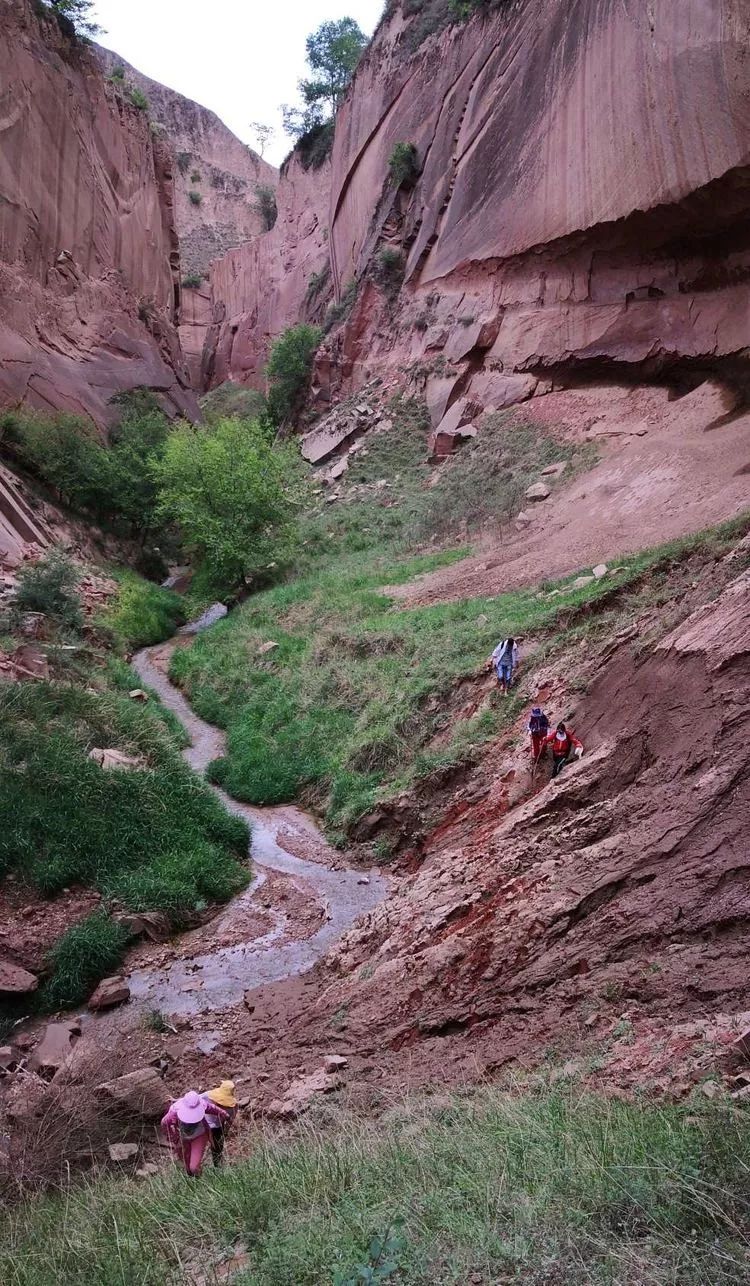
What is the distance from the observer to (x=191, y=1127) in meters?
5.30

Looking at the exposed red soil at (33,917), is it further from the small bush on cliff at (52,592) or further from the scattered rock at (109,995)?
the small bush on cliff at (52,592)

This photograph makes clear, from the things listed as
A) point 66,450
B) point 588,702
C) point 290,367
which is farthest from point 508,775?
point 290,367

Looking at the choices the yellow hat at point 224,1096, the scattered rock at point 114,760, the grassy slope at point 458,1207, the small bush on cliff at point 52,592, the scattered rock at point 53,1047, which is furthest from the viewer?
the small bush on cliff at point 52,592

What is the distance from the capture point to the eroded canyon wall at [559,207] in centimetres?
1697

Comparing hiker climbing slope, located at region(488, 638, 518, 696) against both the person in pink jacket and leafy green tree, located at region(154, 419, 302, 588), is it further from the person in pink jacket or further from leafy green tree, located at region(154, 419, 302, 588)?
leafy green tree, located at region(154, 419, 302, 588)

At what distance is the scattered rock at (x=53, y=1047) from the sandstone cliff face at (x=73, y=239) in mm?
21761

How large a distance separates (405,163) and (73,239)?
12823 millimetres

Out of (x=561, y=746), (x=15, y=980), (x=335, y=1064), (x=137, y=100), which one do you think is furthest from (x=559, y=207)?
(x=137, y=100)

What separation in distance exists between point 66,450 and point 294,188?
3193cm

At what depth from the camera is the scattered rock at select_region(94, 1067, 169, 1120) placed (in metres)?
6.27

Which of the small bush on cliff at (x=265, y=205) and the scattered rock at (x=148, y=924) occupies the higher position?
the small bush on cliff at (x=265, y=205)

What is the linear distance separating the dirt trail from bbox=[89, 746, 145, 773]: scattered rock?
1866 mm

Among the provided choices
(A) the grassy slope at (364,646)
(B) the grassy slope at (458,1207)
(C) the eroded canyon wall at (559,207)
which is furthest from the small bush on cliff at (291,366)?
(B) the grassy slope at (458,1207)

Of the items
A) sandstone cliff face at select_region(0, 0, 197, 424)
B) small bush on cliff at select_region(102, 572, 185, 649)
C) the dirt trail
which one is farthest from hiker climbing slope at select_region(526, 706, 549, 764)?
sandstone cliff face at select_region(0, 0, 197, 424)
